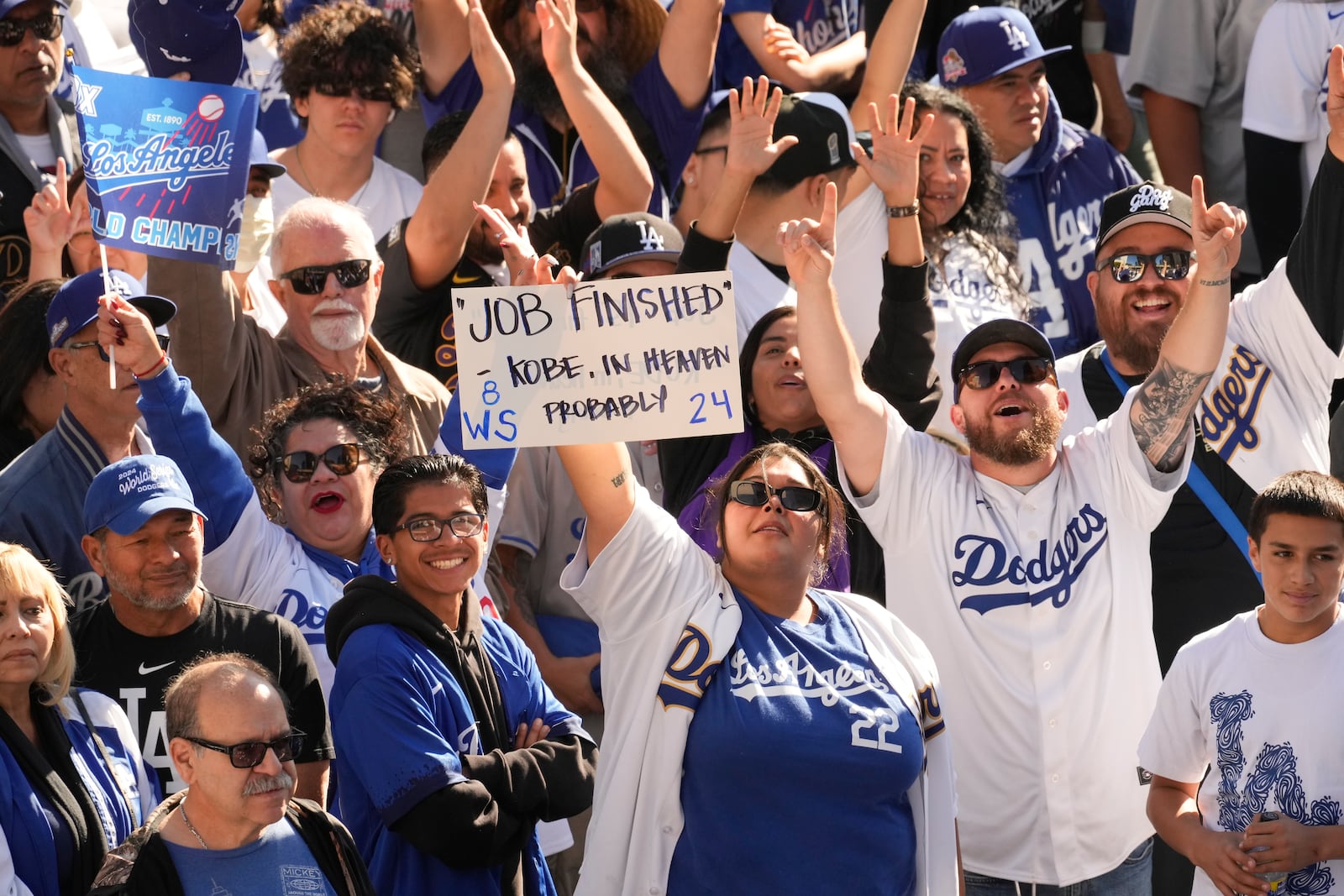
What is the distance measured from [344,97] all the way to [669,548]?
10.2 ft

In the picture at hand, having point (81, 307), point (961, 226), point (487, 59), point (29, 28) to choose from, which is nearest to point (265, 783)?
point (81, 307)

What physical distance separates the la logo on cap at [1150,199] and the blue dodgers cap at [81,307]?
115 inches

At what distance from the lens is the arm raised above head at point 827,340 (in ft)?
15.0

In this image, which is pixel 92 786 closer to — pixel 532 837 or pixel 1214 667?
pixel 532 837

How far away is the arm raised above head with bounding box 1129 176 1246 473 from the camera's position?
4.72 metres

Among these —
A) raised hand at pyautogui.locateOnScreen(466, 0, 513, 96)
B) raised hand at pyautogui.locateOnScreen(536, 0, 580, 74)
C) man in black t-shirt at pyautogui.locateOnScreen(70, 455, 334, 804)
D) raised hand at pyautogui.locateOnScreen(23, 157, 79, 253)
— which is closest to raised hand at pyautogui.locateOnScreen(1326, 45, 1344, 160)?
raised hand at pyautogui.locateOnScreen(536, 0, 580, 74)

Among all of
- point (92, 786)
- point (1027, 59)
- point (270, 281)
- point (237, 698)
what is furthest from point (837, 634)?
point (1027, 59)

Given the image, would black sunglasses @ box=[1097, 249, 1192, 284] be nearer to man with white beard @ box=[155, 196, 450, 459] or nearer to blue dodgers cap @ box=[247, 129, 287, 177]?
man with white beard @ box=[155, 196, 450, 459]

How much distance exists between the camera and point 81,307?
488cm

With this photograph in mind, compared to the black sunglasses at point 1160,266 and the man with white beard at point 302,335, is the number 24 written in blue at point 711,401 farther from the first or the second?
the black sunglasses at point 1160,266

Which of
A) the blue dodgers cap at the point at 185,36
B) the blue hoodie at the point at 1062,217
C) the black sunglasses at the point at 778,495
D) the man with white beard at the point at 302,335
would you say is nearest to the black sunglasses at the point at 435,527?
the black sunglasses at the point at 778,495

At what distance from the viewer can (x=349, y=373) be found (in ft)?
18.1

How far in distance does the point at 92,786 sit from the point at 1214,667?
8.83 feet

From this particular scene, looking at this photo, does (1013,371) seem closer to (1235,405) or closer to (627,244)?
(1235,405)
